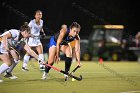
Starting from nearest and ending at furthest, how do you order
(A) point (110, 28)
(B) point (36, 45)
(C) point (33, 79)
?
1. (C) point (33, 79)
2. (B) point (36, 45)
3. (A) point (110, 28)

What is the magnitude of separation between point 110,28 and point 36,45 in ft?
34.6

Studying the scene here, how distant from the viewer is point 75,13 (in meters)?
35.0

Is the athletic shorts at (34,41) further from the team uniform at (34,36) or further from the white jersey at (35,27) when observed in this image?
the white jersey at (35,27)

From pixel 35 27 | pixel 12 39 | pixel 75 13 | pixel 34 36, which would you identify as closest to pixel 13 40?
pixel 12 39

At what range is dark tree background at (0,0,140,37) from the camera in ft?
106

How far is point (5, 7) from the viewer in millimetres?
31266

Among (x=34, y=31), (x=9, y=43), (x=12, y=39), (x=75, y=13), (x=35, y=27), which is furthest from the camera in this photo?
(x=75, y=13)

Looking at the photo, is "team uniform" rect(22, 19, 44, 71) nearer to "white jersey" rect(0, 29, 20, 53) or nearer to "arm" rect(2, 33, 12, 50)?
"white jersey" rect(0, 29, 20, 53)

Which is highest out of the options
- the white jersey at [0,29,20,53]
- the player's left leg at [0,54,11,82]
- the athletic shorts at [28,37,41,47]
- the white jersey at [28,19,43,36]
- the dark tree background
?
the dark tree background

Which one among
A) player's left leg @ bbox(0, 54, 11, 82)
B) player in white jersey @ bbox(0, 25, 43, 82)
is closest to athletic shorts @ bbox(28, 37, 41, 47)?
player in white jersey @ bbox(0, 25, 43, 82)

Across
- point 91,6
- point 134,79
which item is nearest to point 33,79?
point 134,79

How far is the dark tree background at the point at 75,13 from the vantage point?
32366mm

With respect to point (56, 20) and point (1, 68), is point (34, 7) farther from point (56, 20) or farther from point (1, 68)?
point (1, 68)

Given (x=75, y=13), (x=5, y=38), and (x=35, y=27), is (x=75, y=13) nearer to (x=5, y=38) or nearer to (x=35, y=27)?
(x=35, y=27)
